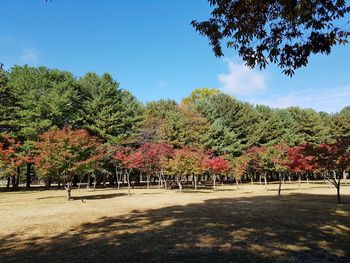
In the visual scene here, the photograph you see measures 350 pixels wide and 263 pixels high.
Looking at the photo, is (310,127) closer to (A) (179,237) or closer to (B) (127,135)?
(B) (127,135)

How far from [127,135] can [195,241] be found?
4116cm

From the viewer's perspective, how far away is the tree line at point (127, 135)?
87.0 ft

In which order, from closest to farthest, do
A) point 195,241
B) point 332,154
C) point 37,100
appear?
point 195,241 < point 332,154 < point 37,100

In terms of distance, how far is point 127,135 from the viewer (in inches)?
1967

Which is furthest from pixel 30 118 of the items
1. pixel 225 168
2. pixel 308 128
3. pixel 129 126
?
pixel 308 128

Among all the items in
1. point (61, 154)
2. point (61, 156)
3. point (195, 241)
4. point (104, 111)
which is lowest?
point (195, 241)

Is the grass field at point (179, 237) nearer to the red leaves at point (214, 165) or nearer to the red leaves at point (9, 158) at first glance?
the red leaves at point (9, 158)

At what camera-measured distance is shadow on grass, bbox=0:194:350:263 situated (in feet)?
26.7

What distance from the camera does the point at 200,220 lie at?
13.7m

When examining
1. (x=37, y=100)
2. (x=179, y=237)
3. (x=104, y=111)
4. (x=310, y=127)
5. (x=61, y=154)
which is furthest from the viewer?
(x=310, y=127)

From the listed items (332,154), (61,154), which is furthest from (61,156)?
(332,154)

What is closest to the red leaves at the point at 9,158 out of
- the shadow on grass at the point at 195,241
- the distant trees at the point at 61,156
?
the distant trees at the point at 61,156

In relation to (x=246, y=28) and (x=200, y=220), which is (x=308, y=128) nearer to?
(x=200, y=220)

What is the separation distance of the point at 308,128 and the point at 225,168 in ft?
119
